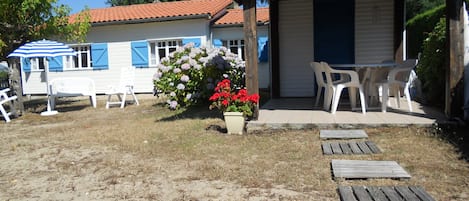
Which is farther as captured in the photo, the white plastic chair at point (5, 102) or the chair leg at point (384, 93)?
the white plastic chair at point (5, 102)

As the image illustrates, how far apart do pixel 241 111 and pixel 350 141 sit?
A: 5.44 feet

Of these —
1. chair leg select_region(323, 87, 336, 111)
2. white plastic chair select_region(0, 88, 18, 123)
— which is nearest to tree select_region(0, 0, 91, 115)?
white plastic chair select_region(0, 88, 18, 123)

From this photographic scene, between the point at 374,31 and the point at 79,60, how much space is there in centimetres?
1197

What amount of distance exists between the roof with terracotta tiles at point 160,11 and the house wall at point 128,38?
0.31 metres

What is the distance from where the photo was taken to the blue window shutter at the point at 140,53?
15.6 m

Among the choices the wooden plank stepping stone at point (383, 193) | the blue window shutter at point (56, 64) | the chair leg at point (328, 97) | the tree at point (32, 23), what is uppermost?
the tree at point (32, 23)

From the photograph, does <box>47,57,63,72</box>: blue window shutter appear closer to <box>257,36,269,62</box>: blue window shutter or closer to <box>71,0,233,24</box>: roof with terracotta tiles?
<box>71,0,233,24</box>: roof with terracotta tiles

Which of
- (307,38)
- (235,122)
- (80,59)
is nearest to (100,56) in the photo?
(80,59)

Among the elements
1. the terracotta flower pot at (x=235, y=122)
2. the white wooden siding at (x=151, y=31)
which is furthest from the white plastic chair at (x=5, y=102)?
the white wooden siding at (x=151, y=31)

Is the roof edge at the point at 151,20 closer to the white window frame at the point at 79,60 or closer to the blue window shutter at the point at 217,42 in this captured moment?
the blue window shutter at the point at 217,42

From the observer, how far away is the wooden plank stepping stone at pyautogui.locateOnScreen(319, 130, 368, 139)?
550 cm

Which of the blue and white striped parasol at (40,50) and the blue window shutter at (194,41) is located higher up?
the blue window shutter at (194,41)

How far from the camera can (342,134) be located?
5.63m

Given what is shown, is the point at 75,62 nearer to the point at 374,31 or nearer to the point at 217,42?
the point at 217,42
